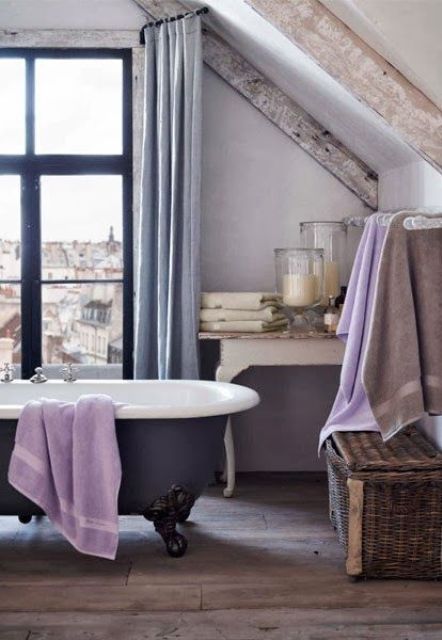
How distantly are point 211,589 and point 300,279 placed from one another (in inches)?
64.4

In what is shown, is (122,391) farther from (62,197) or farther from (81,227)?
(62,197)

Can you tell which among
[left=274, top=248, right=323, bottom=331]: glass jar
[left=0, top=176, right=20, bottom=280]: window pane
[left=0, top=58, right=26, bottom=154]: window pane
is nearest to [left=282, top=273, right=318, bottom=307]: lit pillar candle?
[left=274, top=248, right=323, bottom=331]: glass jar

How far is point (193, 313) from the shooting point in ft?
15.2

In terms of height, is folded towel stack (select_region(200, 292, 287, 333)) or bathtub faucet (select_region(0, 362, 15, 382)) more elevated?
folded towel stack (select_region(200, 292, 287, 333))

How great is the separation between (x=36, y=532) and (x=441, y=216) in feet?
6.93

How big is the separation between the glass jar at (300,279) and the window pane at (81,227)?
2.93 feet

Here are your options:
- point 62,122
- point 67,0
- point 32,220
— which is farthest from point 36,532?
point 67,0

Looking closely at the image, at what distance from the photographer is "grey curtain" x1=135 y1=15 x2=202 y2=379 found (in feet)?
15.3

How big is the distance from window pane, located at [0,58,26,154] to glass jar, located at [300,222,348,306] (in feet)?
4.85

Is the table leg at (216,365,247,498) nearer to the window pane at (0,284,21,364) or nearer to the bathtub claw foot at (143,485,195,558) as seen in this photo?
the bathtub claw foot at (143,485,195,558)

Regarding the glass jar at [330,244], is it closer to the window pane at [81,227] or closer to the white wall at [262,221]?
the white wall at [262,221]

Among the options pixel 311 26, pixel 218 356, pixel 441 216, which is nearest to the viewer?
pixel 441 216

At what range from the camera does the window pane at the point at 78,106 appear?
492 centimetres

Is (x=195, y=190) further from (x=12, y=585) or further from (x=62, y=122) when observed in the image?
(x=12, y=585)
